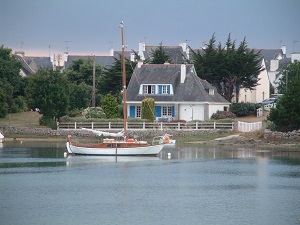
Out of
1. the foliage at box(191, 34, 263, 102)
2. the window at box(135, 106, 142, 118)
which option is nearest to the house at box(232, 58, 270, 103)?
the foliage at box(191, 34, 263, 102)

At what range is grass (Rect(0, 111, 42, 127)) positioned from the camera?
84750 mm

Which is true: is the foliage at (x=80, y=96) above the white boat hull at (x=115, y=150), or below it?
above

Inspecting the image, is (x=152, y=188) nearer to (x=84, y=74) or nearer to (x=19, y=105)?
(x=19, y=105)

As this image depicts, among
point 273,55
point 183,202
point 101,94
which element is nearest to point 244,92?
point 101,94

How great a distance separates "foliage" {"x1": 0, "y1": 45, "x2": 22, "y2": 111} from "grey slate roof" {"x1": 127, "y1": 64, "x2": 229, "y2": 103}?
17.6 meters

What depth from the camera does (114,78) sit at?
100 metres

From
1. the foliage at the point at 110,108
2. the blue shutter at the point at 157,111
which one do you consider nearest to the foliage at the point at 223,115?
the blue shutter at the point at 157,111

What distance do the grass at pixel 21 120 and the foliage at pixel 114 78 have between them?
9643mm

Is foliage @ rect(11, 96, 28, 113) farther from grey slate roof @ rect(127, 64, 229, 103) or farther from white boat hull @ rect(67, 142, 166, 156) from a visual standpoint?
white boat hull @ rect(67, 142, 166, 156)

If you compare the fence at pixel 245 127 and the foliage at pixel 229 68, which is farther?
the foliage at pixel 229 68

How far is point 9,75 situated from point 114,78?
48.6 ft

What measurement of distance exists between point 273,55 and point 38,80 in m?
71.0

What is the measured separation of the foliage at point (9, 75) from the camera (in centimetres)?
9881

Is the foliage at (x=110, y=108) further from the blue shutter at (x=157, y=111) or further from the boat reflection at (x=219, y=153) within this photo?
the boat reflection at (x=219, y=153)
